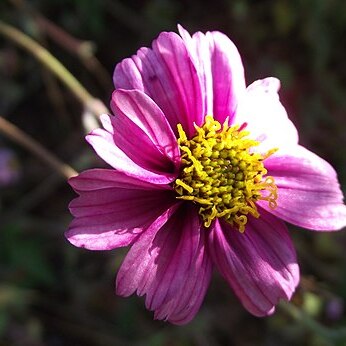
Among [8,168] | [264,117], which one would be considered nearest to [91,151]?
[8,168]

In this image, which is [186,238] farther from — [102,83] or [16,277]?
[102,83]

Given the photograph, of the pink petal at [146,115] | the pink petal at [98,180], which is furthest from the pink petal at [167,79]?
the pink petal at [98,180]

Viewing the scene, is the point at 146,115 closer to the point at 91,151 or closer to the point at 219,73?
the point at 219,73

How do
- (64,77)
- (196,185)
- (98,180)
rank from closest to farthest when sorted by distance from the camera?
1. (98,180)
2. (196,185)
3. (64,77)

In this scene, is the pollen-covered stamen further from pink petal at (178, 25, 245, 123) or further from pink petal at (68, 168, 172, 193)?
pink petal at (68, 168, 172, 193)

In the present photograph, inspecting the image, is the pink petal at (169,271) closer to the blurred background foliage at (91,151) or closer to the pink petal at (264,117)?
the pink petal at (264,117)

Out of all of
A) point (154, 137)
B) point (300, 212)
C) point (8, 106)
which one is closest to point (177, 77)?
point (154, 137)

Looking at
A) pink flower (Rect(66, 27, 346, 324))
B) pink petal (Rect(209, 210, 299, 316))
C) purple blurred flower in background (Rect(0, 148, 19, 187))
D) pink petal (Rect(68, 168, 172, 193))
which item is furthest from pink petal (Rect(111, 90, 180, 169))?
purple blurred flower in background (Rect(0, 148, 19, 187))
